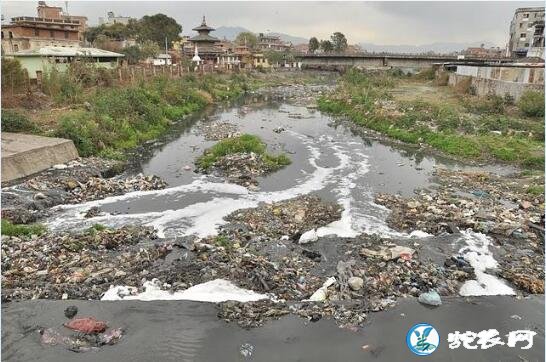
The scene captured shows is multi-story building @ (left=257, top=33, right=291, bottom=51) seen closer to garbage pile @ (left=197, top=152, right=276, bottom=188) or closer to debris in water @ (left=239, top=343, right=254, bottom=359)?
garbage pile @ (left=197, top=152, right=276, bottom=188)

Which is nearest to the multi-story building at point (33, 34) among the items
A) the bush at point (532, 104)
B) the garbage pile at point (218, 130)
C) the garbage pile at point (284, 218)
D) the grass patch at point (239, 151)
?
the garbage pile at point (218, 130)

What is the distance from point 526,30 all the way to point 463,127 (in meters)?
57.8

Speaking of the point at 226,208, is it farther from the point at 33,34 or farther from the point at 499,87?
the point at 33,34

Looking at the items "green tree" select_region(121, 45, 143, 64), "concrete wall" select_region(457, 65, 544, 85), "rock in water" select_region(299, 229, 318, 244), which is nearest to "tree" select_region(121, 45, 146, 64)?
"green tree" select_region(121, 45, 143, 64)

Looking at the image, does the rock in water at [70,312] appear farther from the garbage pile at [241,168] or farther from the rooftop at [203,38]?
the rooftop at [203,38]

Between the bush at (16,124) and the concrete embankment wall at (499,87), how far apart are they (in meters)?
23.6

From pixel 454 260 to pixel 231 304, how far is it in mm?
4479

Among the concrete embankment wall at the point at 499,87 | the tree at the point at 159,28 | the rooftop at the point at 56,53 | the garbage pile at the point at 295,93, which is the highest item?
the tree at the point at 159,28

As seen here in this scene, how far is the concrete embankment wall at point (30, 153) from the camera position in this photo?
1220 cm

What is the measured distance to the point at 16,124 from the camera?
15.5m

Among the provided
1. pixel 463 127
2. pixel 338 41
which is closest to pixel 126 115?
pixel 463 127

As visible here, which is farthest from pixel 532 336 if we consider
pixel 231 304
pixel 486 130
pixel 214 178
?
pixel 486 130

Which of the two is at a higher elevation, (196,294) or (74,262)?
(74,262)

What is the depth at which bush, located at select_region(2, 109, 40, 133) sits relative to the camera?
50.1ft
